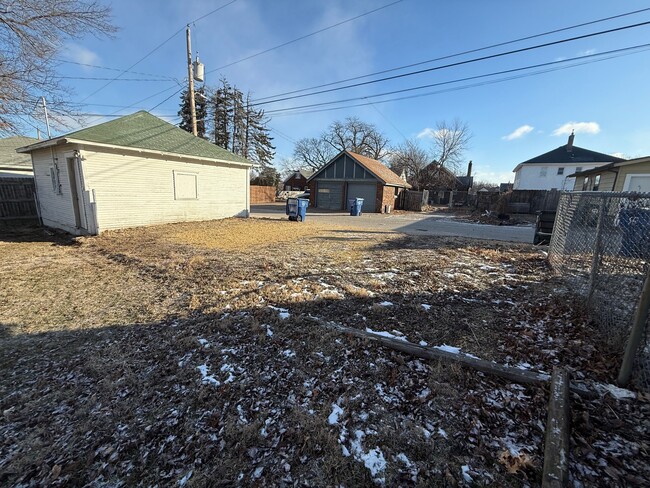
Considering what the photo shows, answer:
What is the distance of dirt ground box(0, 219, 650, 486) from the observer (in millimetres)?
1832

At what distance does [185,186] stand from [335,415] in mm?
12093

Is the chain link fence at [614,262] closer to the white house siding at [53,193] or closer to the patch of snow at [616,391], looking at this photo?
the patch of snow at [616,391]

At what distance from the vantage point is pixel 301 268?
5.98 meters

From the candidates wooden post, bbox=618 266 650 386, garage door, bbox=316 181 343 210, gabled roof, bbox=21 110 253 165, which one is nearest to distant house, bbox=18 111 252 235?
gabled roof, bbox=21 110 253 165

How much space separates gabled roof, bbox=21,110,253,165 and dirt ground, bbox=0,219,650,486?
6000mm

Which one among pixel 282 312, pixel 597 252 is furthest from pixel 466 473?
pixel 597 252

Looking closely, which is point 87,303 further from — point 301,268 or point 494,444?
point 494,444

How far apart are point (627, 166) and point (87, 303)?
19809mm

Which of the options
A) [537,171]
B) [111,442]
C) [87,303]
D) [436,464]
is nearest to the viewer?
[436,464]

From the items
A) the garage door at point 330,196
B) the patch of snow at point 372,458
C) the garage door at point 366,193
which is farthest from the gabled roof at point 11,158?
the patch of snow at point 372,458

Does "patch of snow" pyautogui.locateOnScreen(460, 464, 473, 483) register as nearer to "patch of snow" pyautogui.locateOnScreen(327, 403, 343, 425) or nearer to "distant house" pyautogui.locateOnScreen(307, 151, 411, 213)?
"patch of snow" pyautogui.locateOnScreen(327, 403, 343, 425)

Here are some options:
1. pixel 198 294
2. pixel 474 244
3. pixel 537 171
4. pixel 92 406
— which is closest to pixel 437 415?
pixel 92 406

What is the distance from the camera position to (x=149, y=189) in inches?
426

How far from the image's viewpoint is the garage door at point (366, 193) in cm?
2264
